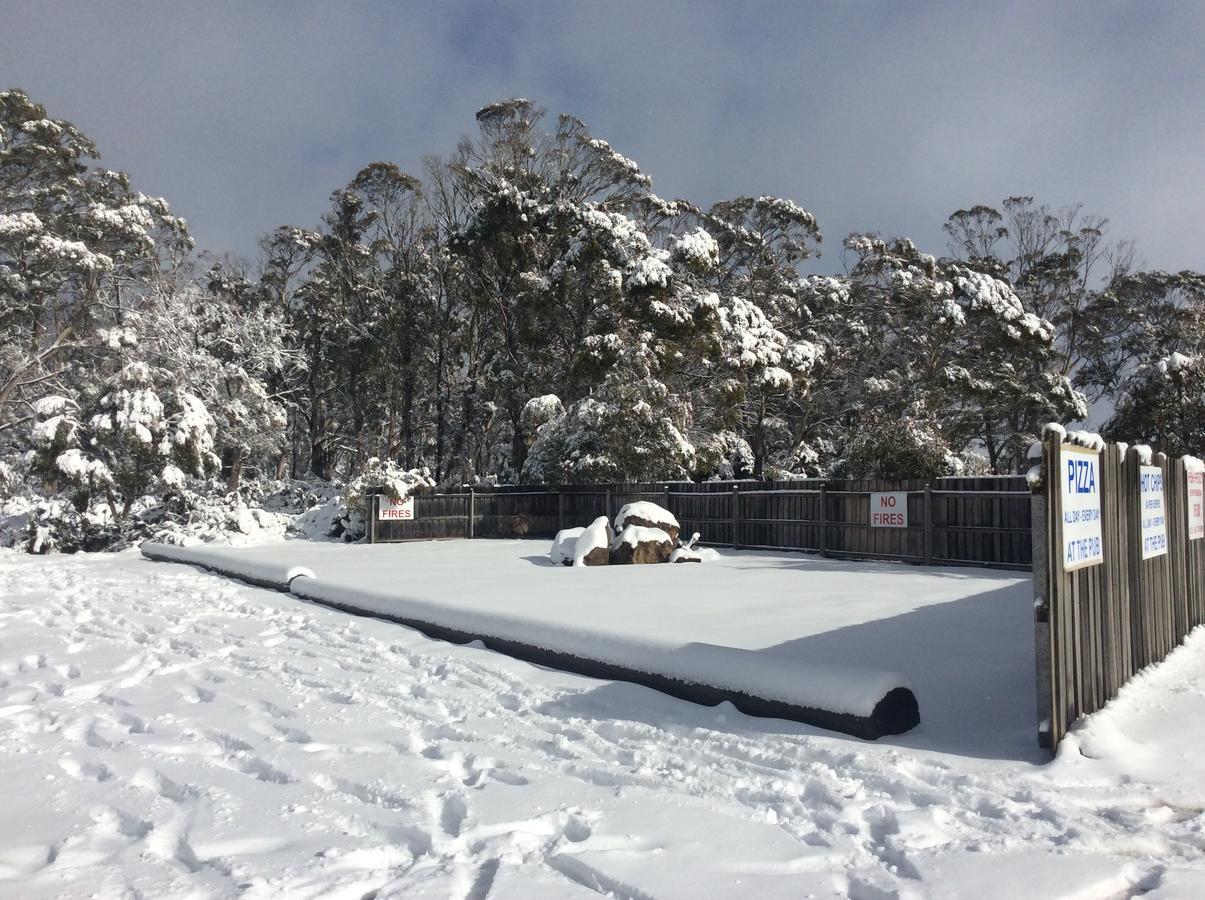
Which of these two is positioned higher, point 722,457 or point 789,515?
point 722,457

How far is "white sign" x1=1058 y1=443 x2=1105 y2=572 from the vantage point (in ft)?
14.7

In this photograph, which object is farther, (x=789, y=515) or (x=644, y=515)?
(x=789, y=515)

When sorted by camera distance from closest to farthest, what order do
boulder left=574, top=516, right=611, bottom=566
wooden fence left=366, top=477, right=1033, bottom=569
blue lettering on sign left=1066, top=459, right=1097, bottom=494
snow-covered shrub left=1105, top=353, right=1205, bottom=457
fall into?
blue lettering on sign left=1066, top=459, right=1097, bottom=494 < wooden fence left=366, top=477, right=1033, bottom=569 < boulder left=574, top=516, right=611, bottom=566 < snow-covered shrub left=1105, top=353, right=1205, bottom=457

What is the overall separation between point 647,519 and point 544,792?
455 inches

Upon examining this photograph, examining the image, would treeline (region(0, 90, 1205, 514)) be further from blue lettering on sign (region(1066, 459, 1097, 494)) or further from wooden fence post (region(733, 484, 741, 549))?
blue lettering on sign (region(1066, 459, 1097, 494))

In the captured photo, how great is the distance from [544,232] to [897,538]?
18.6 meters

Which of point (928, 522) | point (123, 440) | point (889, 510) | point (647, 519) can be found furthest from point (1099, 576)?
point (123, 440)

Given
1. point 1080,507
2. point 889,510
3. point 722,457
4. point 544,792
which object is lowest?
point 544,792

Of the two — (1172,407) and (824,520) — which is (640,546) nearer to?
(824,520)

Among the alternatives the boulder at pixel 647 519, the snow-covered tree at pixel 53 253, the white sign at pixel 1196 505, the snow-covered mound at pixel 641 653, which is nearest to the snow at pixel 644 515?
the boulder at pixel 647 519

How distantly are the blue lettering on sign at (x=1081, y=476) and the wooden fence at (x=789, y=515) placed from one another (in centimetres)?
563

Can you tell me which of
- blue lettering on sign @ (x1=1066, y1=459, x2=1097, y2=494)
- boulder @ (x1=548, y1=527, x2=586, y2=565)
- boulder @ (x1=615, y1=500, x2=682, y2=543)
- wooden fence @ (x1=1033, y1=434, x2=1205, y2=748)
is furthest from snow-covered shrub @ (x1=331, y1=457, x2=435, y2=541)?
blue lettering on sign @ (x1=1066, y1=459, x2=1097, y2=494)

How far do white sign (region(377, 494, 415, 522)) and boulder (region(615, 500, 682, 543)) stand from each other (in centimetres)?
858

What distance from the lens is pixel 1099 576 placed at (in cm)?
496
